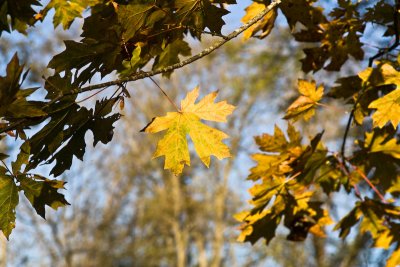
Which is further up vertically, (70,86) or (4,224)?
(70,86)

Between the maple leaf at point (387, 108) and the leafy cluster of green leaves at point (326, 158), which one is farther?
the leafy cluster of green leaves at point (326, 158)

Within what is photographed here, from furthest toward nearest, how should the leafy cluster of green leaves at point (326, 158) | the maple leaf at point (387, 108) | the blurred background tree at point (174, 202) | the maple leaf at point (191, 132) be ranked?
1. the blurred background tree at point (174, 202)
2. the leafy cluster of green leaves at point (326, 158)
3. the maple leaf at point (387, 108)
4. the maple leaf at point (191, 132)

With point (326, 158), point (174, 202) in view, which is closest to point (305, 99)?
point (326, 158)

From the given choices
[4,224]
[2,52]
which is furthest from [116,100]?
[2,52]

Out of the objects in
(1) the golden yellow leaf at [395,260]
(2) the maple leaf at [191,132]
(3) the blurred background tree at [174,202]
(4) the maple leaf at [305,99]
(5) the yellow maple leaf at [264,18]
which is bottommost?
(1) the golden yellow leaf at [395,260]

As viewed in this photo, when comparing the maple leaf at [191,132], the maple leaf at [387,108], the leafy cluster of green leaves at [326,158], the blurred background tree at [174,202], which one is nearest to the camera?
the maple leaf at [191,132]

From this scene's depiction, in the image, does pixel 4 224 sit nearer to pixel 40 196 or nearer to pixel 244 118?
pixel 40 196

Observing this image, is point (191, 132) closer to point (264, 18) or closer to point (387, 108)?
point (387, 108)

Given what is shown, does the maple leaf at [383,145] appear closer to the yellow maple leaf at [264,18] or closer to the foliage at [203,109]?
the foliage at [203,109]

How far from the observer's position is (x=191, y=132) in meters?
1.62

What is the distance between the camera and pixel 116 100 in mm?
1663

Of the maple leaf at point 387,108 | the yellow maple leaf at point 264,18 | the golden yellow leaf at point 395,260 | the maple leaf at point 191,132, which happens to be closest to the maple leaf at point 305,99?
the yellow maple leaf at point 264,18

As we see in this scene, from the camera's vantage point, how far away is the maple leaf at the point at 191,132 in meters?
1.57

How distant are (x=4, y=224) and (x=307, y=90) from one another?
1.32 m
